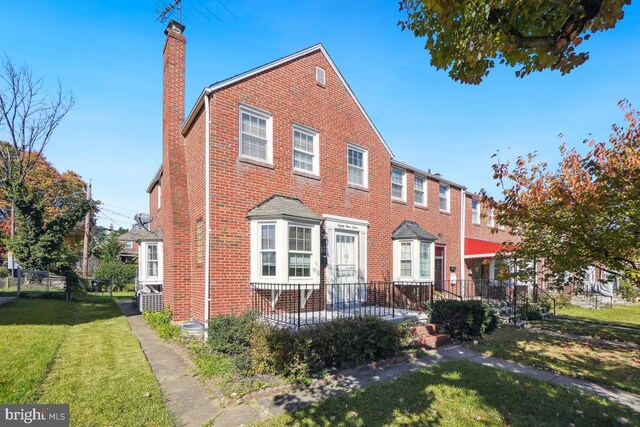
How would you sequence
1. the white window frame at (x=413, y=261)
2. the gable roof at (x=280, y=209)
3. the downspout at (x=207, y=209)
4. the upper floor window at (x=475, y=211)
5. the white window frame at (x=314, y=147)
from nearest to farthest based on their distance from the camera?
the downspout at (x=207, y=209) < the gable roof at (x=280, y=209) < the white window frame at (x=314, y=147) < the white window frame at (x=413, y=261) < the upper floor window at (x=475, y=211)

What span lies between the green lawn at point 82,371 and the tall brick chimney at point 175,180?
5.79 feet

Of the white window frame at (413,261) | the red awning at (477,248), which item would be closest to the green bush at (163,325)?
the white window frame at (413,261)

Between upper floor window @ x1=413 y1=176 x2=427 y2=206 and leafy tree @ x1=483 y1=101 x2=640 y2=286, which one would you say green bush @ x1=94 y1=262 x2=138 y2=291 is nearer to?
upper floor window @ x1=413 y1=176 x2=427 y2=206

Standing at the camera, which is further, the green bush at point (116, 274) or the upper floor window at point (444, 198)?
the green bush at point (116, 274)

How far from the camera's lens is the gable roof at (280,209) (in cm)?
926

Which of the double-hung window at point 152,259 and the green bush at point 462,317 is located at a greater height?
the double-hung window at point 152,259

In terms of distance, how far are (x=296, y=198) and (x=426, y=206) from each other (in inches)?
327

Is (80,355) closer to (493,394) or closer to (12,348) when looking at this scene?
(12,348)

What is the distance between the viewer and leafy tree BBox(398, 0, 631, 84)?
2994mm

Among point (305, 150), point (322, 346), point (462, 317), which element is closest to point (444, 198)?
point (462, 317)

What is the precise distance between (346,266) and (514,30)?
9488mm

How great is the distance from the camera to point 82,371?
637 centimetres

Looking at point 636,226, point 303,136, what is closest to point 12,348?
point 303,136

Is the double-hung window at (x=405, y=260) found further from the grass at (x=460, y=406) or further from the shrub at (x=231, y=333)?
the shrub at (x=231, y=333)
